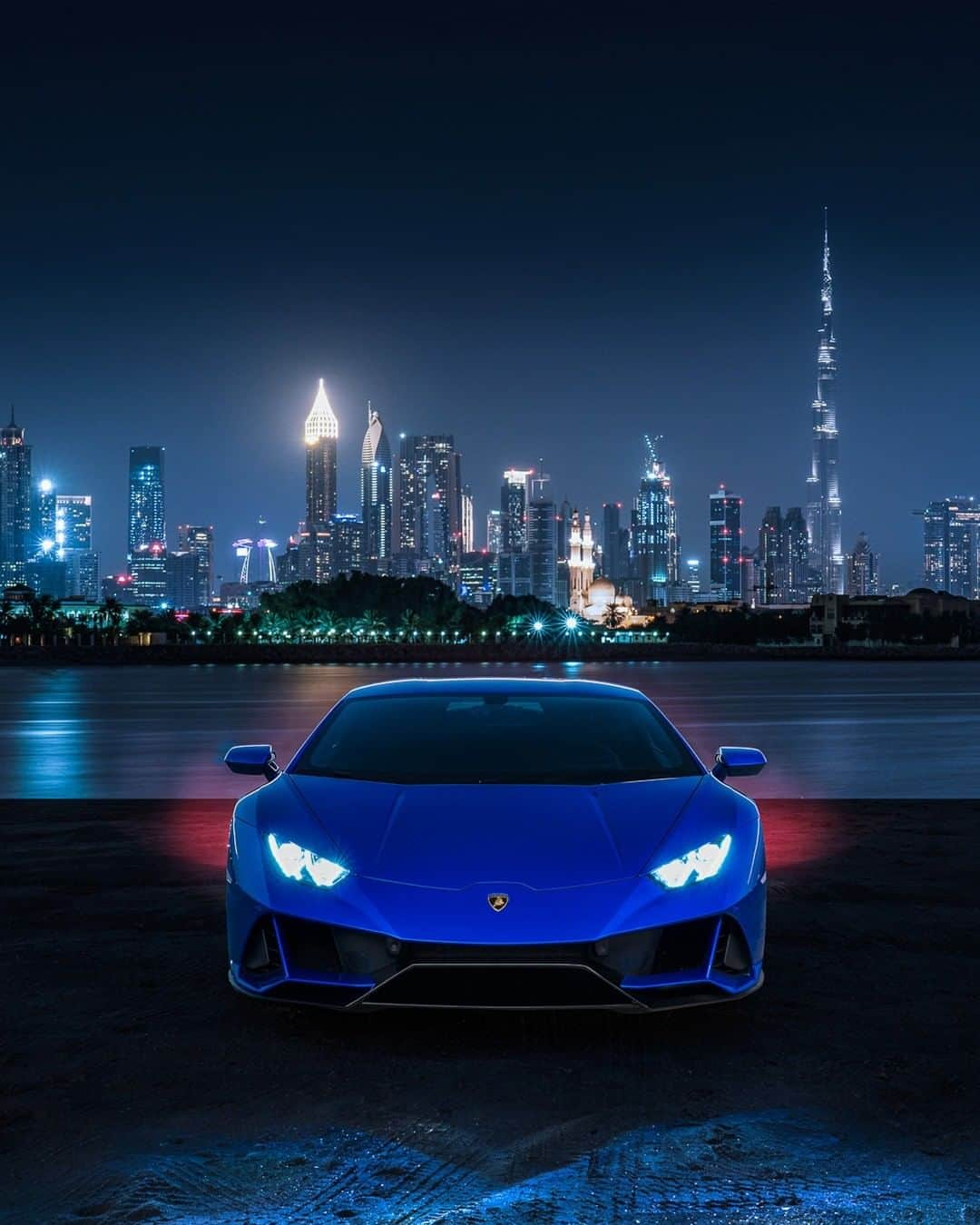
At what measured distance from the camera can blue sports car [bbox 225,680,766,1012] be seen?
4.53m

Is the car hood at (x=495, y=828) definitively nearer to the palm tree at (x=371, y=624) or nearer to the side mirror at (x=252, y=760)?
the side mirror at (x=252, y=760)

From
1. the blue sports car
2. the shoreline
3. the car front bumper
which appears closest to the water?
the blue sports car

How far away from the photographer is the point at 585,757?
6.06 metres

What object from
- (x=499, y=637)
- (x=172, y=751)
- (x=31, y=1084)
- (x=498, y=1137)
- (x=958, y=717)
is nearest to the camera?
(x=498, y=1137)

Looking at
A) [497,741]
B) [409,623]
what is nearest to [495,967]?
[497,741]

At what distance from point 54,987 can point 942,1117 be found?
349cm

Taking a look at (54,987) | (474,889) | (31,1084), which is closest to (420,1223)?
(474,889)

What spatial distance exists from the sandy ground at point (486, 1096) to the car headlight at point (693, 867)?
605 mm

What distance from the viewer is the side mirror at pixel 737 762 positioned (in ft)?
→ 19.6

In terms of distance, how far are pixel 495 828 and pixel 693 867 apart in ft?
2.38

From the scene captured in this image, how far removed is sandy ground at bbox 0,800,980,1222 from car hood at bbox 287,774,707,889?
645 mm

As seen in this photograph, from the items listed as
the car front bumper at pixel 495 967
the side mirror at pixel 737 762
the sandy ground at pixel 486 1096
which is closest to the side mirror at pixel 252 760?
the sandy ground at pixel 486 1096

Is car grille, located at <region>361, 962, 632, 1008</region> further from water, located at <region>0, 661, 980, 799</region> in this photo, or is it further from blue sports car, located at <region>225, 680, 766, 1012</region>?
water, located at <region>0, 661, 980, 799</region>

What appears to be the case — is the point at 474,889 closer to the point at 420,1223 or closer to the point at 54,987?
the point at 420,1223
